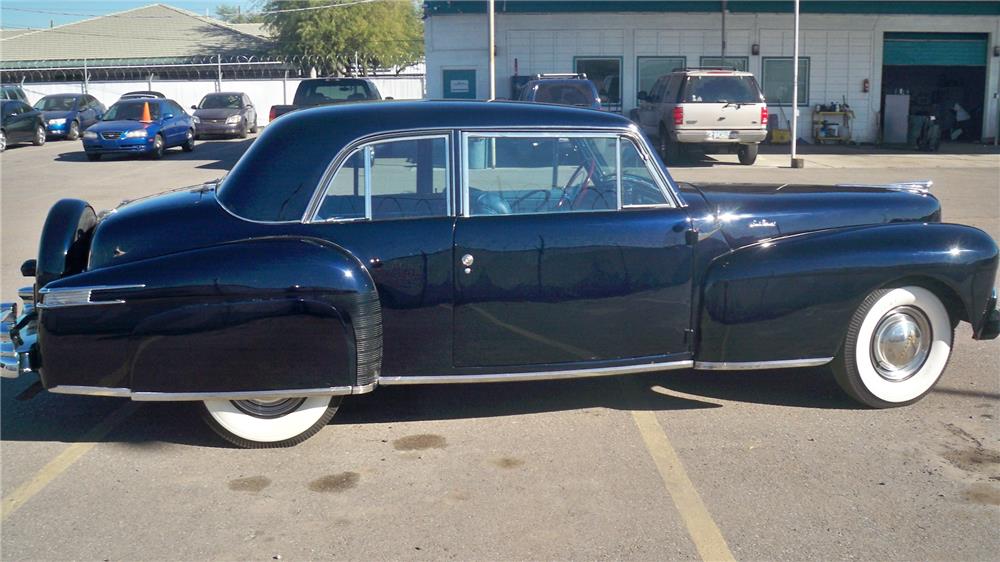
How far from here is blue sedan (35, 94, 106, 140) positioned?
3008 cm

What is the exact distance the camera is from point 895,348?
18.2ft

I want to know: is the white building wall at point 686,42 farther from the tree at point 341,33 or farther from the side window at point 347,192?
the tree at point 341,33

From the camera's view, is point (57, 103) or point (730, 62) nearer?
point (730, 62)

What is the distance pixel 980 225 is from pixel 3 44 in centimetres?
5952

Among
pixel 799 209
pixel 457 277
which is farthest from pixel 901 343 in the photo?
pixel 457 277

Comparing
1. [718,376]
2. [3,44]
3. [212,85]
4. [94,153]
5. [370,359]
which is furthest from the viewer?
[3,44]

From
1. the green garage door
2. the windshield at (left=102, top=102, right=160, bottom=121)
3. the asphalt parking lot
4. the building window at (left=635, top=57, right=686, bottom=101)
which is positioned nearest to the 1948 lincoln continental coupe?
the asphalt parking lot

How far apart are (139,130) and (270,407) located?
1953 centimetres

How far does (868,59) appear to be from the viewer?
27.8m

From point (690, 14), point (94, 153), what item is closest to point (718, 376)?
point (94, 153)

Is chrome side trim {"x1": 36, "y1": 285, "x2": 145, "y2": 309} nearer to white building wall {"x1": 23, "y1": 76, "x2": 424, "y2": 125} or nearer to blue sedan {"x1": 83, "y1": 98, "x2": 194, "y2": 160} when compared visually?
blue sedan {"x1": 83, "y1": 98, "x2": 194, "y2": 160}

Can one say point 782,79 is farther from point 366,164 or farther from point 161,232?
point 161,232

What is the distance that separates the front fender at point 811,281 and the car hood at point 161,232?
2511 millimetres

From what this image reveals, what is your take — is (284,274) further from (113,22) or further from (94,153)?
(113,22)
